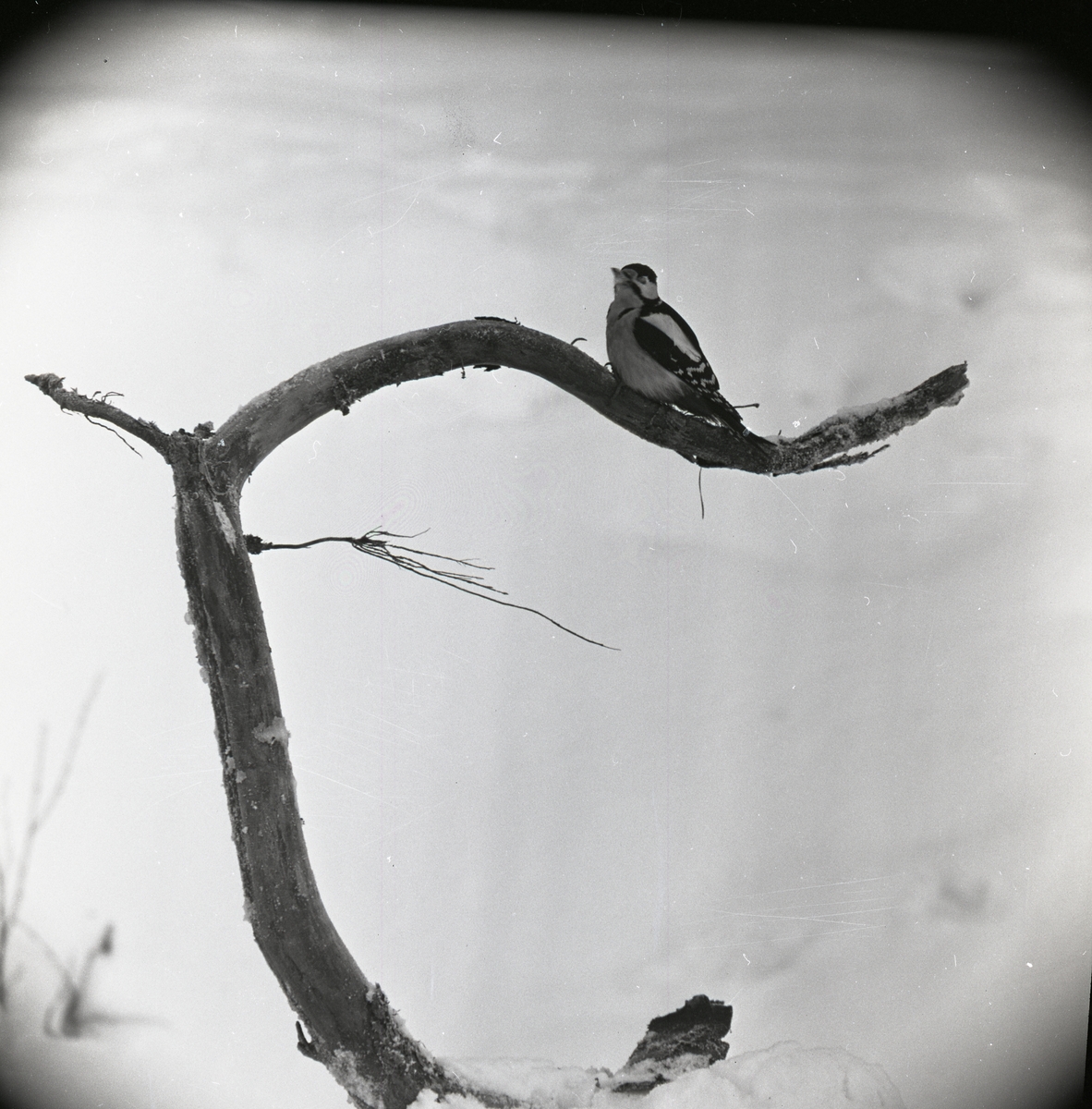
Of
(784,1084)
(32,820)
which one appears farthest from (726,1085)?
(32,820)

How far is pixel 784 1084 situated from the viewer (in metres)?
1.08

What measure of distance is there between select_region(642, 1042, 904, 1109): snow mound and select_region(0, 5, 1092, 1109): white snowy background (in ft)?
0.07

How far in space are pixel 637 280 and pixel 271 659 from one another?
628 millimetres

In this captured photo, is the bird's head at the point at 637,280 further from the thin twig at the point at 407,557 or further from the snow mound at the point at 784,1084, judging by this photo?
the snow mound at the point at 784,1084

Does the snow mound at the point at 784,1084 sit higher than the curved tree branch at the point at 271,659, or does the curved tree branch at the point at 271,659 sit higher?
the curved tree branch at the point at 271,659

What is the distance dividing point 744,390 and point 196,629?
0.72 metres

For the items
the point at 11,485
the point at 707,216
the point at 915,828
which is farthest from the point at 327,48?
the point at 915,828

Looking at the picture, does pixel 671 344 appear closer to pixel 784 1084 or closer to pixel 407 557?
pixel 407 557

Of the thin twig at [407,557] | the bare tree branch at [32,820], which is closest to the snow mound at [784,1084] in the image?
the thin twig at [407,557]

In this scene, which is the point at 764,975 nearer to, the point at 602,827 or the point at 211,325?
the point at 602,827

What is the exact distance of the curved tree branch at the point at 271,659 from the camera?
3.20 feet

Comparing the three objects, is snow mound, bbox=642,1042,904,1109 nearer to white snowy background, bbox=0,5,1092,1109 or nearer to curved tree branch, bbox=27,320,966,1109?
white snowy background, bbox=0,5,1092,1109

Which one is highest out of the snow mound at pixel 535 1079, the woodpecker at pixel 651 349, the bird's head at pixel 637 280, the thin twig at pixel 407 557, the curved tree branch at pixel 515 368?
the bird's head at pixel 637 280

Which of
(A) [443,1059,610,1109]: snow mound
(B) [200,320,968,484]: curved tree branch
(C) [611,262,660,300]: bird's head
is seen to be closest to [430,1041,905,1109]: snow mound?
(A) [443,1059,610,1109]: snow mound
